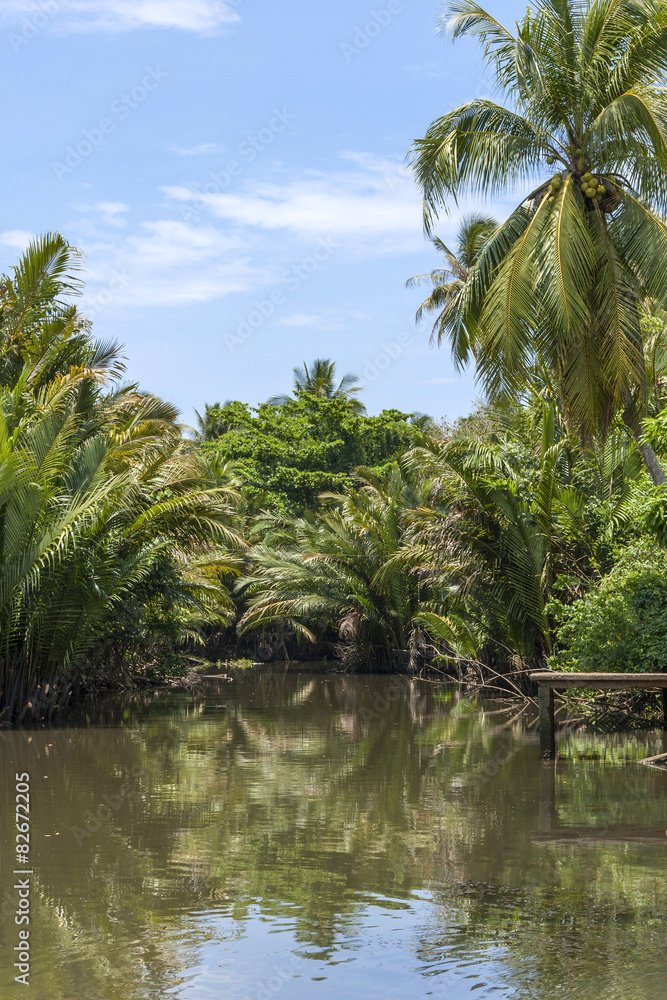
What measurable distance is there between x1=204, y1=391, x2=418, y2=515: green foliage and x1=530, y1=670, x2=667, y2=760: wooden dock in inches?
1022

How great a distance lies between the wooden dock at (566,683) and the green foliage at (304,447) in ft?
85.2

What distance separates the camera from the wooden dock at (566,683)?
10883 mm

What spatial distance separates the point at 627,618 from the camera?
13141 millimetres

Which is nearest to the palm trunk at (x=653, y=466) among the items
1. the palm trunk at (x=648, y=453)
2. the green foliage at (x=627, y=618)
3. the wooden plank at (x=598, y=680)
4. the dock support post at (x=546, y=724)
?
the palm trunk at (x=648, y=453)

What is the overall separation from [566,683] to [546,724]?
669mm

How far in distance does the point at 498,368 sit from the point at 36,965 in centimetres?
1007

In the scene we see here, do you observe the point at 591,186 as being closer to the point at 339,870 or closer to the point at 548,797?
the point at 548,797

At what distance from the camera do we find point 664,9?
40.4ft

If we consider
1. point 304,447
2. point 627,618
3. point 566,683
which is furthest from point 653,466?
point 304,447

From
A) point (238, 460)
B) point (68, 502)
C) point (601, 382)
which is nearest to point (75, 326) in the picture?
point (68, 502)

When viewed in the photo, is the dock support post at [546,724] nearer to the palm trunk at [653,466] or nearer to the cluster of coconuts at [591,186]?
the palm trunk at [653,466]

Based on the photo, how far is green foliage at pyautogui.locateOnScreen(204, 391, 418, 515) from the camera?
37.7 meters

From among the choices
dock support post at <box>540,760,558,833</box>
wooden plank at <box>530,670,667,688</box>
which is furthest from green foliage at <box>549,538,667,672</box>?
dock support post at <box>540,760,558,833</box>

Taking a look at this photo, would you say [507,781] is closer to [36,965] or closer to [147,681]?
[36,965]
